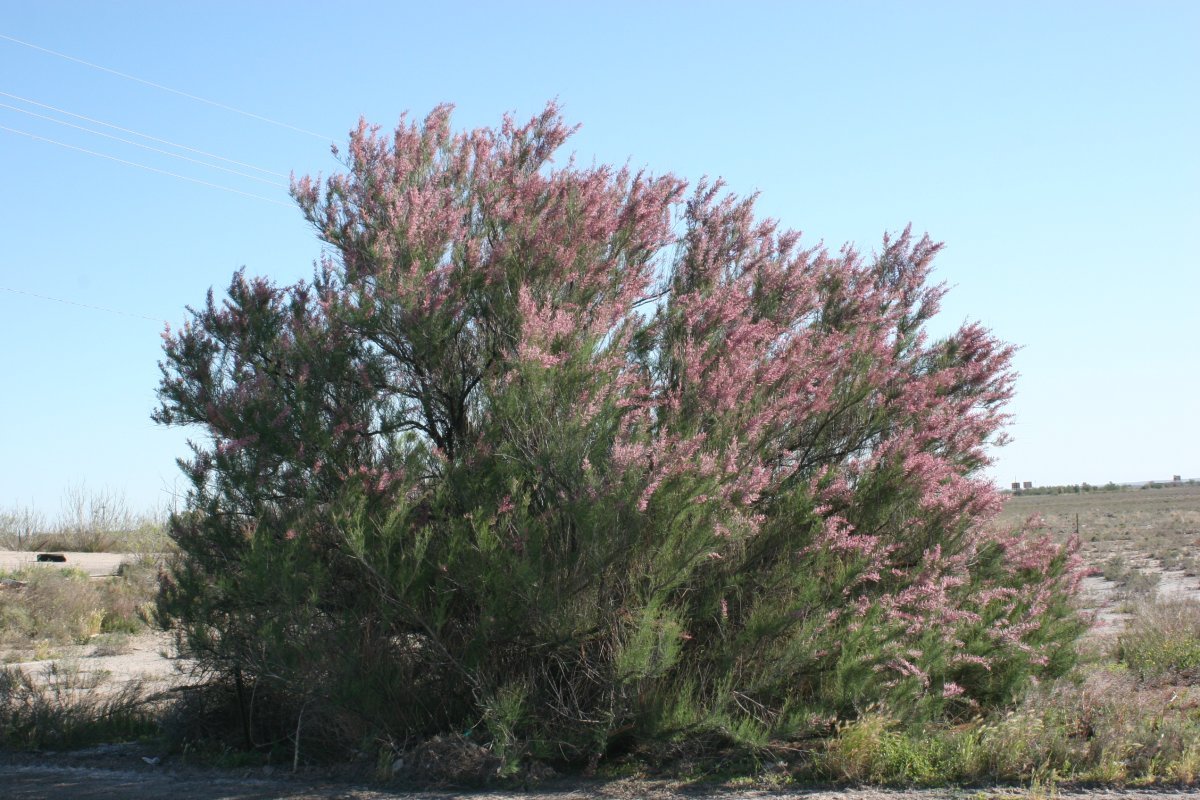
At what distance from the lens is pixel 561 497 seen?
7.52m

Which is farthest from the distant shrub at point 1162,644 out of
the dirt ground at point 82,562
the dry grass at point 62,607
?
the dirt ground at point 82,562

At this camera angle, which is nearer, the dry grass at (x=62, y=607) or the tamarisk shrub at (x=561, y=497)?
the tamarisk shrub at (x=561, y=497)

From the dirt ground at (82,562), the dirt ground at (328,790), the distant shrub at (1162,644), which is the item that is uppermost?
the dirt ground at (82,562)

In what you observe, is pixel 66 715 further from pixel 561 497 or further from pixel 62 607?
pixel 62 607

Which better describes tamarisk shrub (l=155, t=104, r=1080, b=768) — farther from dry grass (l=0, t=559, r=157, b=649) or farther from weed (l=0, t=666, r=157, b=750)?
dry grass (l=0, t=559, r=157, b=649)

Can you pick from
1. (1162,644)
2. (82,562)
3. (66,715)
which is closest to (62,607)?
(66,715)

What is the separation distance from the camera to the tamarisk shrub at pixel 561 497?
7512mm

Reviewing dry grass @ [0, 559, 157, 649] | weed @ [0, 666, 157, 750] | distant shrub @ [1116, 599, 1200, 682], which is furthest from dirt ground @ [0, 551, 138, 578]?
distant shrub @ [1116, 599, 1200, 682]

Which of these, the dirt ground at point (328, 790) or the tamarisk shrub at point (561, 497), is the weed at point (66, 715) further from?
the tamarisk shrub at point (561, 497)

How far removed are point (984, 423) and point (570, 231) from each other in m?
4.57

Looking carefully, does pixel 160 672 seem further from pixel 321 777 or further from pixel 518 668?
pixel 518 668

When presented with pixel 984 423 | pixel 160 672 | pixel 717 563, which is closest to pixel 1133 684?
pixel 984 423

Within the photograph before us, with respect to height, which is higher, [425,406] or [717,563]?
[425,406]

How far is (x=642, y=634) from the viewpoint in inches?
283
